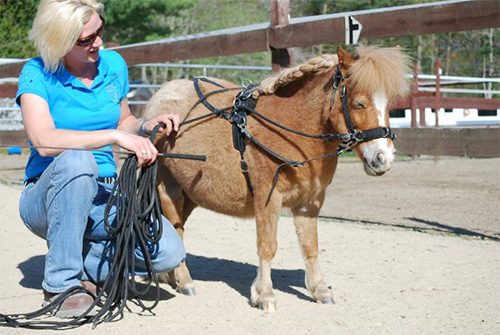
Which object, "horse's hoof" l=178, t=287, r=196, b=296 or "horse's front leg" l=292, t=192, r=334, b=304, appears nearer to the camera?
"horse's front leg" l=292, t=192, r=334, b=304

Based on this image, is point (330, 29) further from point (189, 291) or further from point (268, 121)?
point (189, 291)

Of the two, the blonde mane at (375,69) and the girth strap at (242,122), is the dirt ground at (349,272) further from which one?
the blonde mane at (375,69)

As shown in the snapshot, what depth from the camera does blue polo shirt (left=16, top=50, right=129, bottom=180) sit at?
12.5 ft

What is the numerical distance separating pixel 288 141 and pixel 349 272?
1451 mm

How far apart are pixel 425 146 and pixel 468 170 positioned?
551cm

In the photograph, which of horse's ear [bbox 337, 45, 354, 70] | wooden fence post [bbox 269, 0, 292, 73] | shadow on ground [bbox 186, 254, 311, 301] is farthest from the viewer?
wooden fence post [bbox 269, 0, 292, 73]

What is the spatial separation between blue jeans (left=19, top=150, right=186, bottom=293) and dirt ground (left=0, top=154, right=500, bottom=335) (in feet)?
1.12

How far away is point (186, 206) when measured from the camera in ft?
16.6

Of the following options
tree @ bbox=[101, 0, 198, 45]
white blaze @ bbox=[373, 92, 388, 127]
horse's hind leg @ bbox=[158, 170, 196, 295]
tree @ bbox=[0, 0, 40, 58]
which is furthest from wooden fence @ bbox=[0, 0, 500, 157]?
tree @ bbox=[101, 0, 198, 45]

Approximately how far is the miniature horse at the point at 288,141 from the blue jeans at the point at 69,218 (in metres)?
0.59

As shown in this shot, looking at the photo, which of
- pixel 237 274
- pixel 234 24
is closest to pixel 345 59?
pixel 237 274

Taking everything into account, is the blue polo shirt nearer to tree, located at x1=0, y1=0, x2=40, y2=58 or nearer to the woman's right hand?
the woman's right hand

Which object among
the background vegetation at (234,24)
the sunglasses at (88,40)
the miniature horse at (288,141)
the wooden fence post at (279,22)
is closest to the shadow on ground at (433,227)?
the wooden fence post at (279,22)

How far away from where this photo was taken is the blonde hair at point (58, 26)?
3.66m
